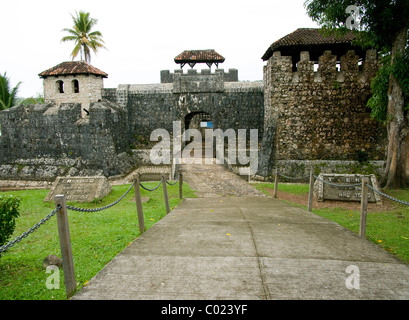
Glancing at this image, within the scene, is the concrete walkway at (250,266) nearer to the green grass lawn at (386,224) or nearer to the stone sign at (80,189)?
the green grass lawn at (386,224)

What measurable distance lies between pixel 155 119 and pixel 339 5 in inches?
434

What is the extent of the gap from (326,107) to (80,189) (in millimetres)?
10347

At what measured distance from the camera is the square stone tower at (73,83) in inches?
665

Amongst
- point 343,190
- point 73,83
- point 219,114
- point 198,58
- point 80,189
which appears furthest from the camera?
point 198,58

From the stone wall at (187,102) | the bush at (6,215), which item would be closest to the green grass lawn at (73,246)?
the bush at (6,215)

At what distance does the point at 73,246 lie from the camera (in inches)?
175

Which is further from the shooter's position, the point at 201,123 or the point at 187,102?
the point at 201,123

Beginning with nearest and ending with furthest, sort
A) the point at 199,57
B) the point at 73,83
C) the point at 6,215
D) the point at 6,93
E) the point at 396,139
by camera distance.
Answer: the point at 6,215
the point at 396,139
the point at 73,83
the point at 199,57
the point at 6,93

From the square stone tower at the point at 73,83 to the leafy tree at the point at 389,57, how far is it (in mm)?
12278

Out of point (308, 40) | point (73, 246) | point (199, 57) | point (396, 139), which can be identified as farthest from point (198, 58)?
point (73, 246)

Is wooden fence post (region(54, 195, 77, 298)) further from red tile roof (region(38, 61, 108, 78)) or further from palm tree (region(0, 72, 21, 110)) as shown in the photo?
palm tree (region(0, 72, 21, 110))

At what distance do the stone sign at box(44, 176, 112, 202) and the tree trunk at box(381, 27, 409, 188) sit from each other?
30.6ft

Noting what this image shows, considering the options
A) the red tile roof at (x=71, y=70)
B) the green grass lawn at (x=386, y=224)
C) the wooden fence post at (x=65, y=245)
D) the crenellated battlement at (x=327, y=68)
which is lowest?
the green grass lawn at (x=386, y=224)

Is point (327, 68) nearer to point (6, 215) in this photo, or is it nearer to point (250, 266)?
point (250, 266)
